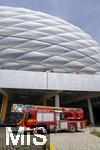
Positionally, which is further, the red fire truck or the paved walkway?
the red fire truck

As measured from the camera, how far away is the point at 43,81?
30375 mm

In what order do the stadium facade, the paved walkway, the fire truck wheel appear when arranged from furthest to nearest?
the stadium facade < the fire truck wheel < the paved walkway

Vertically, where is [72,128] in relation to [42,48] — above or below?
below

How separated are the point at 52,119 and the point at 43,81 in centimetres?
592

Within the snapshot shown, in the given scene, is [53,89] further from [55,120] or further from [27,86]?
[55,120]

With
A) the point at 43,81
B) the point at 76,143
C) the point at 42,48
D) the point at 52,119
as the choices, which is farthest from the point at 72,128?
the point at 42,48

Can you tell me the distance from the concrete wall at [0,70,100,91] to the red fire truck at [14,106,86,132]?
4007 millimetres

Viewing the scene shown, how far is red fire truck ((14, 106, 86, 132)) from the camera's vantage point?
24156 mm

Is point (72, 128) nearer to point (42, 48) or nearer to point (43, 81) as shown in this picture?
point (43, 81)

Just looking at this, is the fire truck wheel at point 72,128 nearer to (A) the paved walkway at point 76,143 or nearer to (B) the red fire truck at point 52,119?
(B) the red fire truck at point 52,119

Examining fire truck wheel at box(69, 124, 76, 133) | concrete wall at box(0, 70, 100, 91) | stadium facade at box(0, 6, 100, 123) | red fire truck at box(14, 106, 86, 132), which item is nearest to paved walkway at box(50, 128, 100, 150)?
red fire truck at box(14, 106, 86, 132)

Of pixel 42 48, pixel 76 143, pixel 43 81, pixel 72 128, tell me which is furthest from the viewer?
pixel 42 48

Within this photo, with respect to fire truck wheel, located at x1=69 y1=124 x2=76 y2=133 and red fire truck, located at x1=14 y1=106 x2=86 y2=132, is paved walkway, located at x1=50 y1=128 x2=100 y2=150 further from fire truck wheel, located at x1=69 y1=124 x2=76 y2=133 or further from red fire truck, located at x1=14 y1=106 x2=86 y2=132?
fire truck wheel, located at x1=69 y1=124 x2=76 y2=133

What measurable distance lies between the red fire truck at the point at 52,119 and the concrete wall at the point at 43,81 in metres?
4.01
